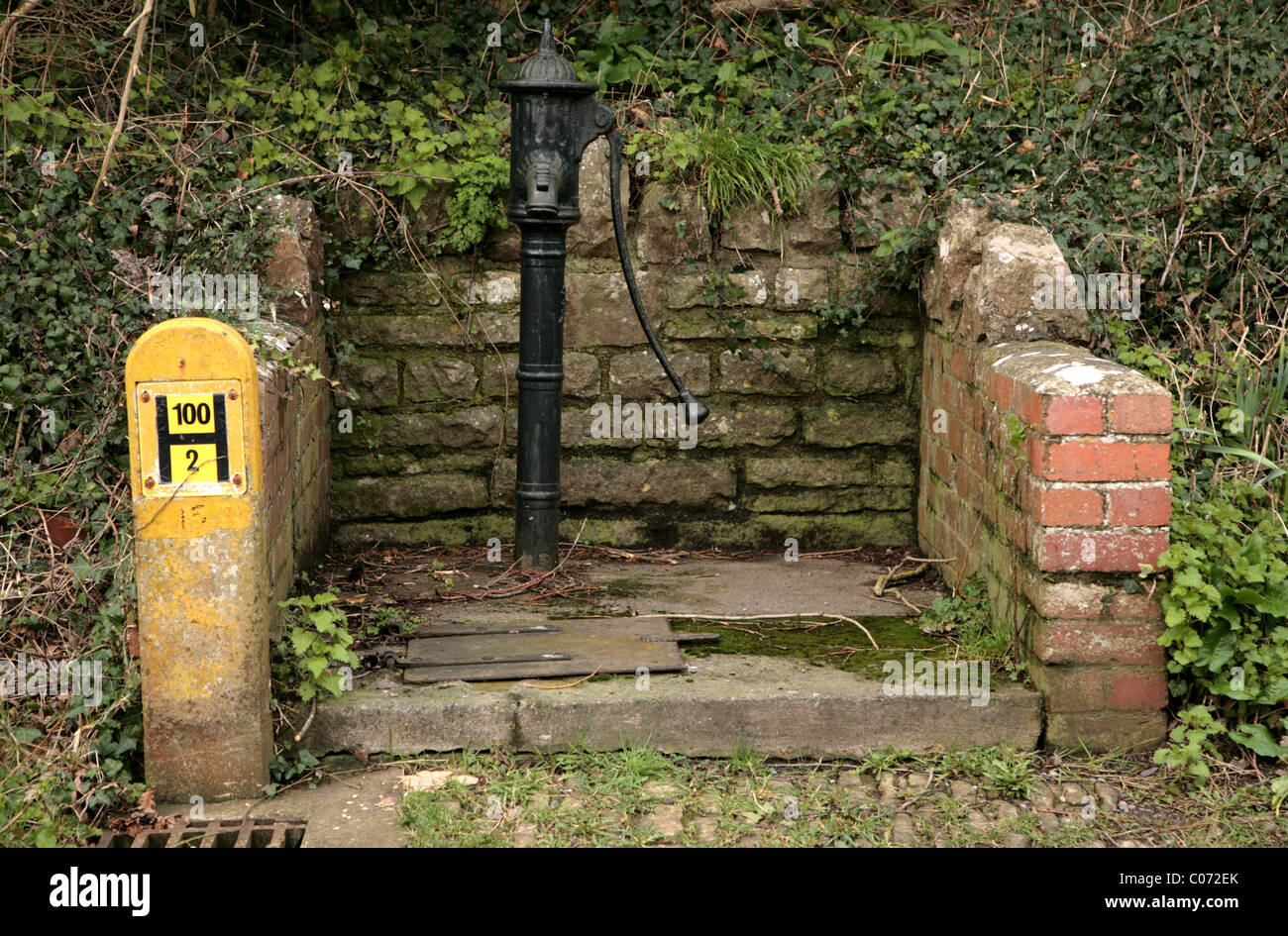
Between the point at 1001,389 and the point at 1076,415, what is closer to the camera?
the point at 1076,415

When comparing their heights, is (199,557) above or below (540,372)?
below

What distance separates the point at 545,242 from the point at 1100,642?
227cm

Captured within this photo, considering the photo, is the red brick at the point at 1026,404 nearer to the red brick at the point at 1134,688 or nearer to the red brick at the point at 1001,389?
the red brick at the point at 1001,389

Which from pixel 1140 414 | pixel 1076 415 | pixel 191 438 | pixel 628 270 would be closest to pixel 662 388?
pixel 628 270

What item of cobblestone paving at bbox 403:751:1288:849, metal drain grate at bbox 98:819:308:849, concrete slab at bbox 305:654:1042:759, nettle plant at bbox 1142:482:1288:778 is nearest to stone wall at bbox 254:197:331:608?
concrete slab at bbox 305:654:1042:759

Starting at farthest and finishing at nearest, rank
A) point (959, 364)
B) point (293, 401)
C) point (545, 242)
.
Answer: point (959, 364) → point (545, 242) → point (293, 401)

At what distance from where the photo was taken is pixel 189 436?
2996 mm

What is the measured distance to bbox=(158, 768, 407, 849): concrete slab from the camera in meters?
2.98

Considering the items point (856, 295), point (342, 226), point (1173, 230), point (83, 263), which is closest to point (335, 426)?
point (342, 226)

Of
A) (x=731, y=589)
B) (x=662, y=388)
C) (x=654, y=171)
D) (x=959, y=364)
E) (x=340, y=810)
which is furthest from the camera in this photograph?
(x=662, y=388)

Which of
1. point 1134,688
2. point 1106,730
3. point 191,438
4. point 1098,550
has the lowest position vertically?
point 1106,730

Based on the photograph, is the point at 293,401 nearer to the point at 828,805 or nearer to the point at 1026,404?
the point at 828,805

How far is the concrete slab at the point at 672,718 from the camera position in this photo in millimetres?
3371

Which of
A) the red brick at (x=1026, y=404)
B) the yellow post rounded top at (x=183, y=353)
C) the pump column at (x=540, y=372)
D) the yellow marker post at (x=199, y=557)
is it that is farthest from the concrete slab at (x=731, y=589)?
the yellow post rounded top at (x=183, y=353)
